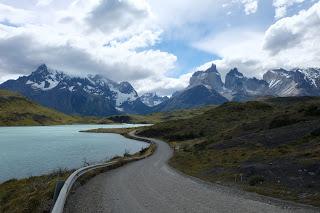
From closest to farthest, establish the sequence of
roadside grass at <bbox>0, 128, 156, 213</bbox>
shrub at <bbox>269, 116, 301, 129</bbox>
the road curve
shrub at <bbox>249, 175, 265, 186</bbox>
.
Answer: the road curve < roadside grass at <bbox>0, 128, 156, 213</bbox> < shrub at <bbox>249, 175, 265, 186</bbox> < shrub at <bbox>269, 116, 301, 129</bbox>

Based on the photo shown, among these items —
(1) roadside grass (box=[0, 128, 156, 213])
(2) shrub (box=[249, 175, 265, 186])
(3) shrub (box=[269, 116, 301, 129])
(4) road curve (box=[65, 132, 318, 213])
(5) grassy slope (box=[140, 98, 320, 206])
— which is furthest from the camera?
(3) shrub (box=[269, 116, 301, 129])

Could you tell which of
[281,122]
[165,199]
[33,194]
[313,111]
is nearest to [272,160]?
[165,199]

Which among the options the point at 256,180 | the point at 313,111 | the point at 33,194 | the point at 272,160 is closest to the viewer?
the point at 33,194

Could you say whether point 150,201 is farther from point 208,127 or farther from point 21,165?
point 208,127

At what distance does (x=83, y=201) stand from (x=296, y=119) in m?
63.7

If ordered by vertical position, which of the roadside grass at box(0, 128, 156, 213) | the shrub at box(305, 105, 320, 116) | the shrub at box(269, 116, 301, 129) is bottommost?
the roadside grass at box(0, 128, 156, 213)

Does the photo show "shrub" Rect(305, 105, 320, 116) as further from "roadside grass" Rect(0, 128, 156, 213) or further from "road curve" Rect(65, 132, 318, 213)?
"road curve" Rect(65, 132, 318, 213)

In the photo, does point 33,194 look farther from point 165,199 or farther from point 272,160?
point 272,160

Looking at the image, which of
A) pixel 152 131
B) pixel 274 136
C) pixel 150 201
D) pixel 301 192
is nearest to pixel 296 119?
pixel 274 136

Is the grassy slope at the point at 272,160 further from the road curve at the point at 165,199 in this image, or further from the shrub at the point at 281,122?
the road curve at the point at 165,199

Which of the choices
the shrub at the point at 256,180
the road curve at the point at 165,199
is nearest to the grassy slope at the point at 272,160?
the shrub at the point at 256,180

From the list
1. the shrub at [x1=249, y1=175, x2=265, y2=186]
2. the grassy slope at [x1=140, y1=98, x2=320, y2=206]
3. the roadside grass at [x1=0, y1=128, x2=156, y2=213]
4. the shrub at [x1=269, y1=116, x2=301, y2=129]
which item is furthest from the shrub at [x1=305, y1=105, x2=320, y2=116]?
the shrub at [x1=249, y1=175, x2=265, y2=186]

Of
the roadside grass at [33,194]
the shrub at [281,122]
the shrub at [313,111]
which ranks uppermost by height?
the shrub at [313,111]

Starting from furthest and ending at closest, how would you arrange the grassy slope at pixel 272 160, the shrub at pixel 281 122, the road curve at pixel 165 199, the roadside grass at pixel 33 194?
the shrub at pixel 281 122
the grassy slope at pixel 272 160
the roadside grass at pixel 33 194
the road curve at pixel 165 199
